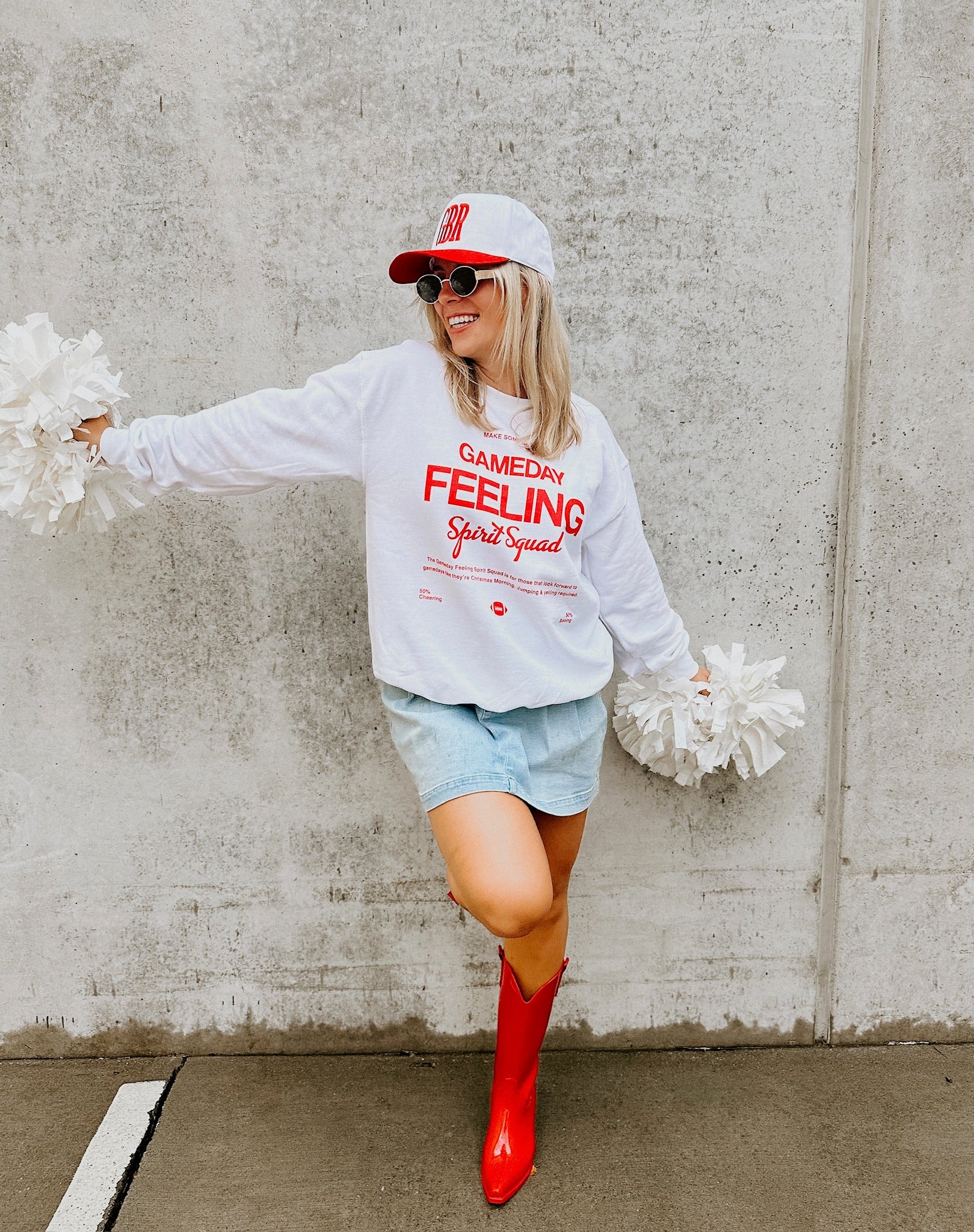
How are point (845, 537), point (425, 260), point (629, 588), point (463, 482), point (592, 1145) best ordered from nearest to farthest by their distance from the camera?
point (463, 482)
point (425, 260)
point (629, 588)
point (592, 1145)
point (845, 537)

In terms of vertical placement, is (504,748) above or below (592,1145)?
above

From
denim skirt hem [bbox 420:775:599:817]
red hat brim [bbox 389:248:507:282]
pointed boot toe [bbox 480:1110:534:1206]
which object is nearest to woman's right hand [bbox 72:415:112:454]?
red hat brim [bbox 389:248:507:282]

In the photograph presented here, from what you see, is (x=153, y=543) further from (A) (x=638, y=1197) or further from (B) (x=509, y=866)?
(A) (x=638, y=1197)

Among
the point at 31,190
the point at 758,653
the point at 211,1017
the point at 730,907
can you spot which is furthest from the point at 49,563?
the point at 730,907

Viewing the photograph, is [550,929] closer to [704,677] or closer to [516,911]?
[516,911]

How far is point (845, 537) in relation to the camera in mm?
2498

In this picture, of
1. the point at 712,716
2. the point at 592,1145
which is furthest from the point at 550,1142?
the point at 712,716

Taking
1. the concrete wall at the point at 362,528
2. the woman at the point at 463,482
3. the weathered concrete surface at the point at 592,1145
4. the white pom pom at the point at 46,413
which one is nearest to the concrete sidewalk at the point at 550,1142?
the weathered concrete surface at the point at 592,1145

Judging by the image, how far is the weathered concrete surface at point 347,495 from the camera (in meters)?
2.25

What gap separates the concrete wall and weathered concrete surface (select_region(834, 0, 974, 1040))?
10 millimetres

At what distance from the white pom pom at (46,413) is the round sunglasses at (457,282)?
70 cm

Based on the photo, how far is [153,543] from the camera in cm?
242

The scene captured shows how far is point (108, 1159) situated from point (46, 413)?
1.81m

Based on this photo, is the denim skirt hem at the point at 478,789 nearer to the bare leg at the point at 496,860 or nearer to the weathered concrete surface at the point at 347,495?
the bare leg at the point at 496,860
